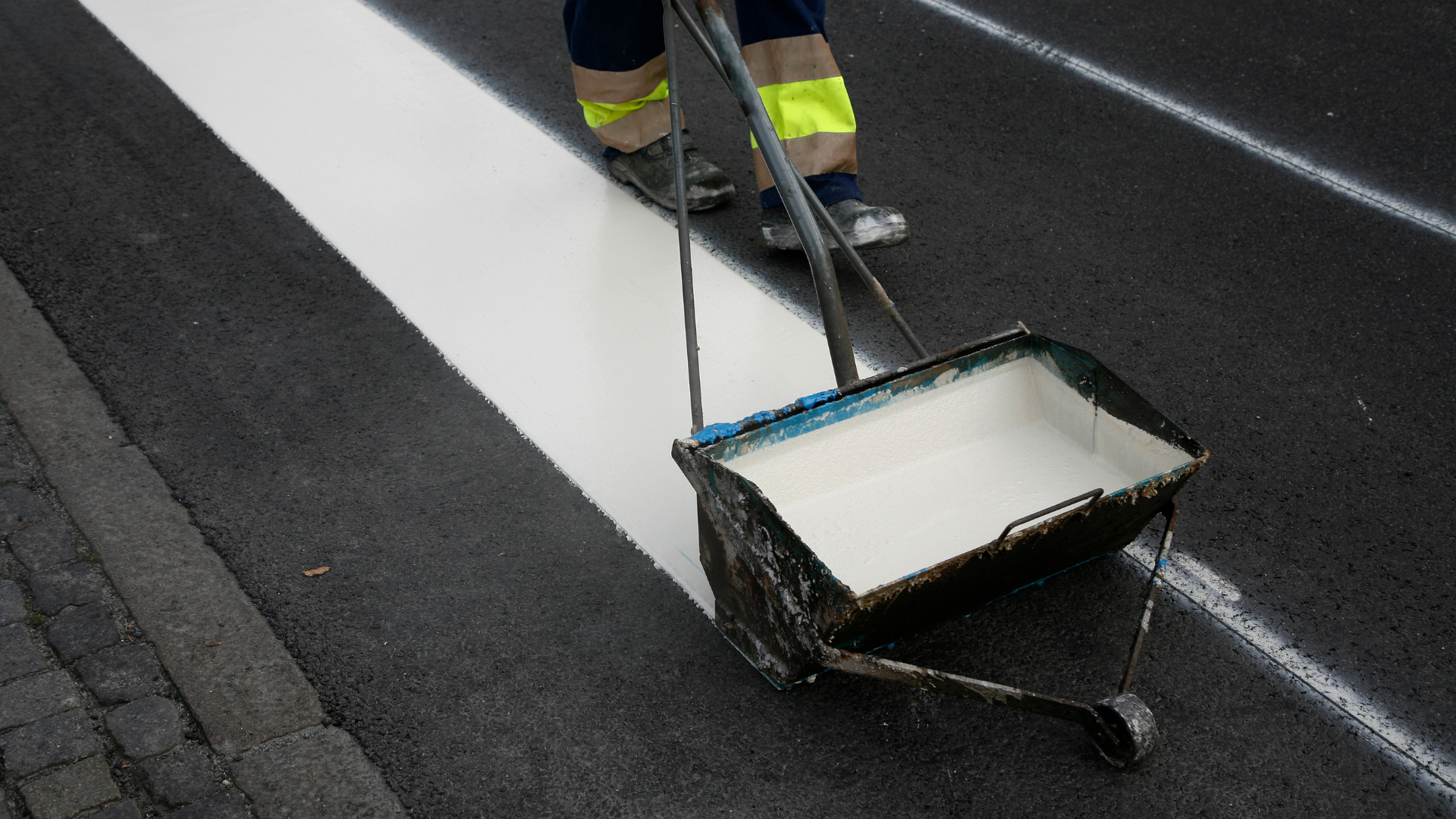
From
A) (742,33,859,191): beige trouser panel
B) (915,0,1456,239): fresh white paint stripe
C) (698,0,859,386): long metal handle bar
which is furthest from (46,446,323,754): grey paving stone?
(915,0,1456,239): fresh white paint stripe

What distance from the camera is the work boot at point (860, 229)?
3.81 metres

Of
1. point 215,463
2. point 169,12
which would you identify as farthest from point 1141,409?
point 169,12

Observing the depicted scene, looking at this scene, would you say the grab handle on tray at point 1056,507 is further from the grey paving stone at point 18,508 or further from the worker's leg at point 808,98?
the grey paving stone at point 18,508

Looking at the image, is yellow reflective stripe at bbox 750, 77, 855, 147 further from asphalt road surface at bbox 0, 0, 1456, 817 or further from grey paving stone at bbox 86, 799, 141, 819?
grey paving stone at bbox 86, 799, 141, 819

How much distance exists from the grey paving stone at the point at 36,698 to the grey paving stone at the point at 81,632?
6 centimetres

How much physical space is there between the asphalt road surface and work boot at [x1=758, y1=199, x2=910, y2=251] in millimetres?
119

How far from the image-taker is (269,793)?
227 centimetres

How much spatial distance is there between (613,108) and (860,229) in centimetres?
105

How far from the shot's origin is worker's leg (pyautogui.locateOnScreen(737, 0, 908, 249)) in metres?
3.79

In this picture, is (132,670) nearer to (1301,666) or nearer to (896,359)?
(896,359)

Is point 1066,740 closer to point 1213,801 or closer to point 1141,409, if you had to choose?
point 1213,801

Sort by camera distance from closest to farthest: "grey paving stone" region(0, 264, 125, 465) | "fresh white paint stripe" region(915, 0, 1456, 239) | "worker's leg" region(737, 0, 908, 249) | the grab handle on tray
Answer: the grab handle on tray
"grey paving stone" region(0, 264, 125, 465)
"worker's leg" region(737, 0, 908, 249)
"fresh white paint stripe" region(915, 0, 1456, 239)

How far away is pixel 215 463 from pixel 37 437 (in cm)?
48

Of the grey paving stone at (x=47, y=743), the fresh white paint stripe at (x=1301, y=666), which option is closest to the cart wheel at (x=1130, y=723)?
the fresh white paint stripe at (x=1301, y=666)
